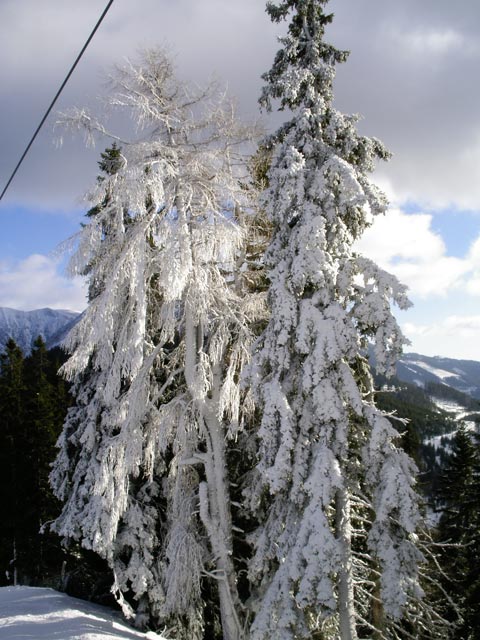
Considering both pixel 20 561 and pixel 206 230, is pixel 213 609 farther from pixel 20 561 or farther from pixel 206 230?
pixel 20 561

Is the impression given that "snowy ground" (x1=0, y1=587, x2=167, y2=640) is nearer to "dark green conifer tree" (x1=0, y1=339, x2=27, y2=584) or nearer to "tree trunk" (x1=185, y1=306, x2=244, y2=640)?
"tree trunk" (x1=185, y1=306, x2=244, y2=640)

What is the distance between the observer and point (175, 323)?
9.61 m

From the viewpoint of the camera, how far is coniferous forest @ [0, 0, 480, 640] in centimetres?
688

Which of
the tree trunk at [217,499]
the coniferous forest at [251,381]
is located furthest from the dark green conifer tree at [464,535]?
the tree trunk at [217,499]

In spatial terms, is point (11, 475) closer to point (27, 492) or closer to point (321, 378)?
point (27, 492)

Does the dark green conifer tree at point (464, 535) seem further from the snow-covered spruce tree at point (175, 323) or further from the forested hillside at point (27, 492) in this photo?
the forested hillside at point (27, 492)

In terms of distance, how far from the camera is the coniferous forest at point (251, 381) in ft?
22.6

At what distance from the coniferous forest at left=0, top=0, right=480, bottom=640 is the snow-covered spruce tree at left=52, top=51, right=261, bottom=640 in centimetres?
5

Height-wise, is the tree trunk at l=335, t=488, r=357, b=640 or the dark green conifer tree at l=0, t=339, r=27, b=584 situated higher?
the tree trunk at l=335, t=488, r=357, b=640

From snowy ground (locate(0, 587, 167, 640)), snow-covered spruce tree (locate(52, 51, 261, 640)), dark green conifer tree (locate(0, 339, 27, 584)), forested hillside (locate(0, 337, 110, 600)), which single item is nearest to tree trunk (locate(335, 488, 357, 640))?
snow-covered spruce tree (locate(52, 51, 261, 640))

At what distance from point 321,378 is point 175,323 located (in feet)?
12.4

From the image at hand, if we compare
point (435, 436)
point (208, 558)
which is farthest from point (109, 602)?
point (435, 436)

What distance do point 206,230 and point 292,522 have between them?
5.73m

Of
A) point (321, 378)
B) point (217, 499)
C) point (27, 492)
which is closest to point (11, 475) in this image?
point (27, 492)
